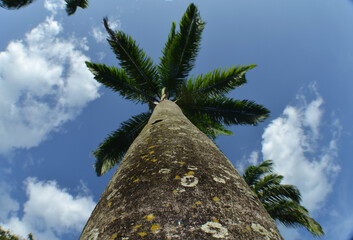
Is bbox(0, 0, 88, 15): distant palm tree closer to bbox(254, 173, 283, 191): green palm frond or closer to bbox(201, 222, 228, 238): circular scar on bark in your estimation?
bbox(201, 222, 228, 238): circular scar on bark

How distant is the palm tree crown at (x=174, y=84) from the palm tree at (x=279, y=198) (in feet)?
11.8

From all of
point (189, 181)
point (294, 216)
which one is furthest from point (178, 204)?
point (294, 216)

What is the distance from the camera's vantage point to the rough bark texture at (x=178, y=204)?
1.12 m

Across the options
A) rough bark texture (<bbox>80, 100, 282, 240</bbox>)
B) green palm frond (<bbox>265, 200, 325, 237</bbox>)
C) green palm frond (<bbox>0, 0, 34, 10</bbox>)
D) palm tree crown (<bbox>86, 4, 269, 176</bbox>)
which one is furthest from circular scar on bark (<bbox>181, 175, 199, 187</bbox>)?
green palm frond (<bbox>265, 200, 325, 237</bbox>)

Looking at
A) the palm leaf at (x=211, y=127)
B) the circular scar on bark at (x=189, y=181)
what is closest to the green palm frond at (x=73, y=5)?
the palm leaf at (x=211, y=127)

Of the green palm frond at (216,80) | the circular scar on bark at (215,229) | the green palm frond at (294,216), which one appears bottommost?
the circular scar on bark at (215,229)

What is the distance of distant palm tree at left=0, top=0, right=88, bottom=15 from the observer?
6186mm

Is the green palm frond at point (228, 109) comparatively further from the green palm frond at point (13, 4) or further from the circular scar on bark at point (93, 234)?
the circular scar on bark at point (93, 234)

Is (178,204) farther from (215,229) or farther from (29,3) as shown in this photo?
(29,3)

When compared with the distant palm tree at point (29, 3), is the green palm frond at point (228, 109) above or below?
below

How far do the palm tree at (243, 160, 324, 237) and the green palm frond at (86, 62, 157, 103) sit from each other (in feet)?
23.0

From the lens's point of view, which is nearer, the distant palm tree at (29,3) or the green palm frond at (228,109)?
the distant palm tree at (29,3)

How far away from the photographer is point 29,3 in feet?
21.7

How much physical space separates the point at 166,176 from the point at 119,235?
1.76 ft
